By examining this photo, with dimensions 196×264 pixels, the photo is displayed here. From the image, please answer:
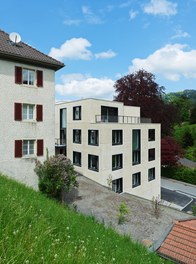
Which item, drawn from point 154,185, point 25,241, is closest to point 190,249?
point 25,241

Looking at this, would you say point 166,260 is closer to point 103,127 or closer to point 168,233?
point 168,233

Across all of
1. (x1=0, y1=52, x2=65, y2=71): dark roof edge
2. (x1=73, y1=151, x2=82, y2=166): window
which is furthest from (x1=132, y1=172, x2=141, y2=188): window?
(x1=0, y1=52, x2=65, y2=71): dark roof edge

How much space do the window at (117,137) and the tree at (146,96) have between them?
41.8ft

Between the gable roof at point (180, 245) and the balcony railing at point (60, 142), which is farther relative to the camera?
the balcony railing at point (60, 142)

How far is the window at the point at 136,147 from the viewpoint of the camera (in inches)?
1010

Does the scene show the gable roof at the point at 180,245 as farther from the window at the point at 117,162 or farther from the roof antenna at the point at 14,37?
the roof antenna at the point at 14,37

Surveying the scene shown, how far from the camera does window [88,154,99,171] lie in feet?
75.4

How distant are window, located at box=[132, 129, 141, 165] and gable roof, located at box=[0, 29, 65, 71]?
11729 millimetres

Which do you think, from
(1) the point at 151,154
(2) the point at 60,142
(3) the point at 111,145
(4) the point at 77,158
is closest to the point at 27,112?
(3) the point at 111,145

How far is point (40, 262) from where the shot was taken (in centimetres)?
300

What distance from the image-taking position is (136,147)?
2606 centimetres

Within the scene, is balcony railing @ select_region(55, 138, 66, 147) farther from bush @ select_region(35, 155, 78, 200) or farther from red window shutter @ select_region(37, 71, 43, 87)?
bush @ select_region(35, 155, 78, 200)

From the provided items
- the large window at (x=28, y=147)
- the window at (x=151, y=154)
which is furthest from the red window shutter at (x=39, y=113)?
the window at (x=151, y=154)

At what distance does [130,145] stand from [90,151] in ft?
15.0
